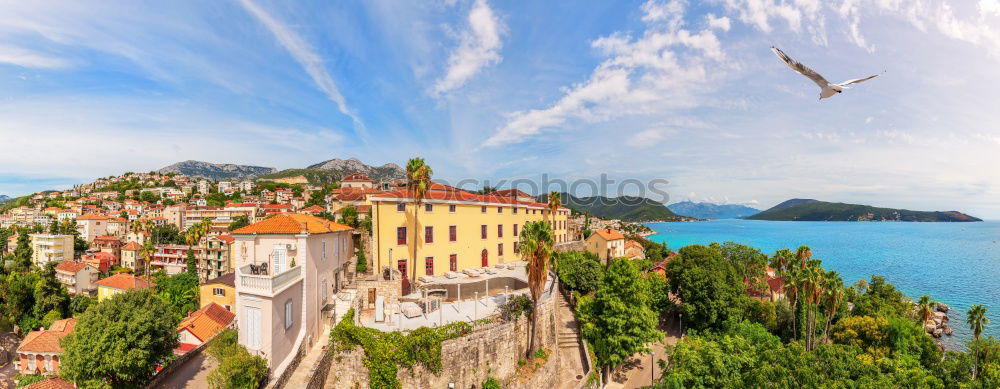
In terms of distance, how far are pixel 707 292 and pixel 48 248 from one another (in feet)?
347

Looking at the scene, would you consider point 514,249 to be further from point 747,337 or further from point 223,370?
point 223,370

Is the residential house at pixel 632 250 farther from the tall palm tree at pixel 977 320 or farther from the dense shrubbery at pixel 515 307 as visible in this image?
the dense shrubbery at pixel 515 307

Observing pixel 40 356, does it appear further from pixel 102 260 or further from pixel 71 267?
pixel 102 260

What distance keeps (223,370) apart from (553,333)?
1625cm

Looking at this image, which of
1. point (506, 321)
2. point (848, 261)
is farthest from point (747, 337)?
point (848, 261)

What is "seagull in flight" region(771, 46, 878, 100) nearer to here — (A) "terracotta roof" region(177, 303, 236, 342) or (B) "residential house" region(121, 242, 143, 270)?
(A) "terracotta roof" region(177, 303, 236, 342)

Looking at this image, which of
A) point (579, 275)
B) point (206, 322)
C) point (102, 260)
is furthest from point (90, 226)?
point (579, 275)

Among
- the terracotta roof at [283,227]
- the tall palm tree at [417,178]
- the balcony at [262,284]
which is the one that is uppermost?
the tall palm tree at [417,178]

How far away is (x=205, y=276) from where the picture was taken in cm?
5709

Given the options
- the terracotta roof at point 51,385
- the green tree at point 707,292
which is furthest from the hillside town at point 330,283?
the green tree at point 707,292

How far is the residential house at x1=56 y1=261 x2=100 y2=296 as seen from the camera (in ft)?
177

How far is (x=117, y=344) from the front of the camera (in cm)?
1641

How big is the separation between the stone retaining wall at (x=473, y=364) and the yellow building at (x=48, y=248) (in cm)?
8925

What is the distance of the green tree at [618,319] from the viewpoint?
70.7ft
